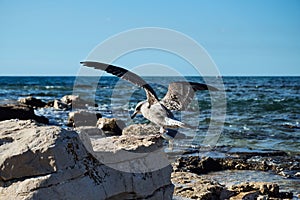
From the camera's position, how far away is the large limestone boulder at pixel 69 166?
4.11 meters

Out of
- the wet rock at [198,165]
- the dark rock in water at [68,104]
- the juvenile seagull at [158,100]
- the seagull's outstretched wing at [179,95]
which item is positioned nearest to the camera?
the juvenile seagull at [158,100]

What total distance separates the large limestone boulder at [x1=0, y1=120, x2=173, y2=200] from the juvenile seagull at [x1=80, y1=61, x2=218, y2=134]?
1.73 metres

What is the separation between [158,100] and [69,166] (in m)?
3.51

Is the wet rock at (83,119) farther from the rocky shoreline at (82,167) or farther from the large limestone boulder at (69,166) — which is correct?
the large limestone boulder at (69,166)

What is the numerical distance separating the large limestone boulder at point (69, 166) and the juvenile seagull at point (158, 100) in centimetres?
173

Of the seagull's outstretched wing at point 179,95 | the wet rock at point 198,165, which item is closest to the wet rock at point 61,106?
the wet rock at point 198,165

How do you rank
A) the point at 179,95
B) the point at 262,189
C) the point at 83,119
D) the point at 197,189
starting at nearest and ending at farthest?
the point at 197,189 → the point at 262,189 → the point at 179,95 → the point at 83,119

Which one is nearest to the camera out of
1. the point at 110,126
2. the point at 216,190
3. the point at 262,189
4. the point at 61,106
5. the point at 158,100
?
the point at 216,190

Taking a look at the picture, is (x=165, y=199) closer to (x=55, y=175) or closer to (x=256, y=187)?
Answer: (x=55, y=175)

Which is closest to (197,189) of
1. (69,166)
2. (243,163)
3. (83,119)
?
(69,166)

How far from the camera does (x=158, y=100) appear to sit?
7602mm

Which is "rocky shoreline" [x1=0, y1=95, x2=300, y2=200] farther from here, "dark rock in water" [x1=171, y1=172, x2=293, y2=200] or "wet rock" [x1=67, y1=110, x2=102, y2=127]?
"wet rock" [x1=67, y1=110, x2=102, y2=127]

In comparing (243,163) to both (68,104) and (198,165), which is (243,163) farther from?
(68,104)

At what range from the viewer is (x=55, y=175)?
413 centimetres
